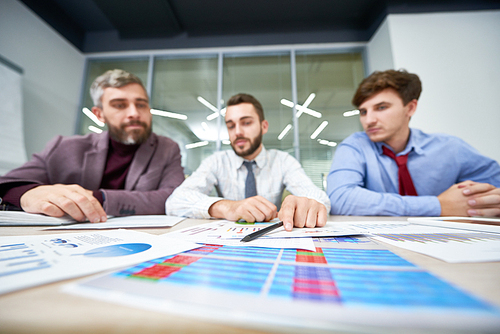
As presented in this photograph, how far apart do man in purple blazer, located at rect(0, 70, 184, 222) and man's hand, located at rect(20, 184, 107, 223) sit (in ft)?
0.03

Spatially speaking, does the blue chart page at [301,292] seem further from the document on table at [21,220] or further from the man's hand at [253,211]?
the document on table at [21,220]

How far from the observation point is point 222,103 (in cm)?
253

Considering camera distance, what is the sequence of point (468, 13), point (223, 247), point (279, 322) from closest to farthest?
point (279, 322) < point (223, 247) < point (468, 13)

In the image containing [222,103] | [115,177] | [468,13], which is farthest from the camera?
[222,103]

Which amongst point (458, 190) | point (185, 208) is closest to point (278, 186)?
point (185, 208)

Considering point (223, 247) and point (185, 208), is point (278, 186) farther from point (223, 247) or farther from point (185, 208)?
point (223, 247)

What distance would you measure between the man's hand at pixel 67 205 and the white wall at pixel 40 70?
220 cm

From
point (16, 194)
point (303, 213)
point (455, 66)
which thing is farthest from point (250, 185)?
point (455, 66)

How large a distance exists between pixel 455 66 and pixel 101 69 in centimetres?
420

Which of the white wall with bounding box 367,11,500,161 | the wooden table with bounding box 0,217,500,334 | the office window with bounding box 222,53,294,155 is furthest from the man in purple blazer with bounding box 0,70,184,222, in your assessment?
the white wall with bounding box 367,11,500,161

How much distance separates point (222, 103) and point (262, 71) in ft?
2.22

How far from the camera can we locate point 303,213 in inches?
17.9

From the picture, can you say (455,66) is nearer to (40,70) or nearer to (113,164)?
(113,164)

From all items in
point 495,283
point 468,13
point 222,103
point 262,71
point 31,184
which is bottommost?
point 495,283
